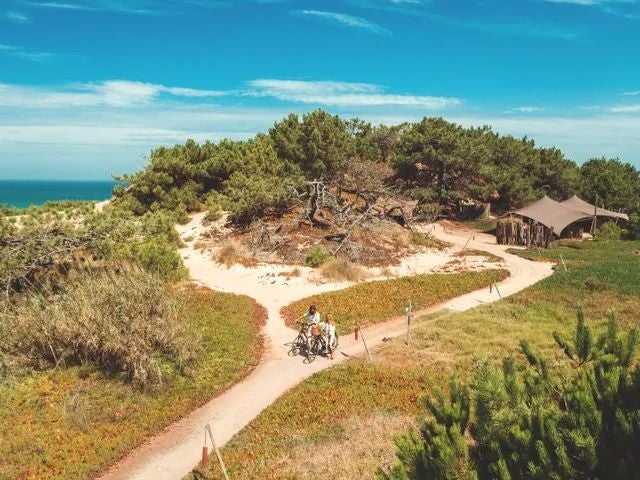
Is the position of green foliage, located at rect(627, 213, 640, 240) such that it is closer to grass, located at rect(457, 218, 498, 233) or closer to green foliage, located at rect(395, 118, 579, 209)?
green foliage, located at rect(395, 118, 579, 209)

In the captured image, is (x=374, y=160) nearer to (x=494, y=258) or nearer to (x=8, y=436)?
(x=494, y=258)

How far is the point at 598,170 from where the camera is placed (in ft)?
207

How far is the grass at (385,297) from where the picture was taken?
2303 cm

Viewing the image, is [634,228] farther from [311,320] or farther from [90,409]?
[90,409]

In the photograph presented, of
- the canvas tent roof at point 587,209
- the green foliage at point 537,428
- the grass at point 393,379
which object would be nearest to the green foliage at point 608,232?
the canvas tent roof at point 587,209

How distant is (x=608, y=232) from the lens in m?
44.9

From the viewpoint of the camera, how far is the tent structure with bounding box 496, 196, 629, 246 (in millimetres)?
41094

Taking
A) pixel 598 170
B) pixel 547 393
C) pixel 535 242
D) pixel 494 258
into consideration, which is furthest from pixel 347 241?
pixel 598 170

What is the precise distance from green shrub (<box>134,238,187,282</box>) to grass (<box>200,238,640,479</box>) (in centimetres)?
1390

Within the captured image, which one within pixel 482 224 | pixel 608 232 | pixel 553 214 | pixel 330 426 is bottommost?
pixel 330 426

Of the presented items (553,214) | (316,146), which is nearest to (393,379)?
(553,214)

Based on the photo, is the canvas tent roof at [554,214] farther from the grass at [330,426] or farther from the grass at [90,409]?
the grass at [90,409]

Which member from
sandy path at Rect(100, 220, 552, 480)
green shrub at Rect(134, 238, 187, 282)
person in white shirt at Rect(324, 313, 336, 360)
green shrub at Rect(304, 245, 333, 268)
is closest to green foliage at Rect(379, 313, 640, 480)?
sandy path at Rect(100, 220, 552, 480)

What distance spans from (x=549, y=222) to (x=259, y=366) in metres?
33.7
